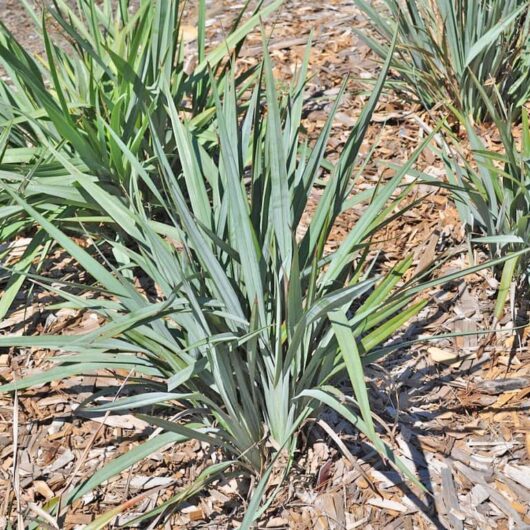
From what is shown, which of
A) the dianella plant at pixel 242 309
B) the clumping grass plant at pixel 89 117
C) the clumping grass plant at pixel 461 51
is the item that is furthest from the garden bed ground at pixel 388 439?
the clumping grass plant at pixel 461 51

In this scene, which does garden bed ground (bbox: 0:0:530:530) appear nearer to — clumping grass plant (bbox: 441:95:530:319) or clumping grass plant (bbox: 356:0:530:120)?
clumping grass plant (bbox: 441:95:530:319)

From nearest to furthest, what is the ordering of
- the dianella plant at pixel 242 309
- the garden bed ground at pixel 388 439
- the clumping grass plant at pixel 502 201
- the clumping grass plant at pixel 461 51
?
the dianella plant at pixel 242 309 < the garden bed ground at pixel 388 439 < the clumping grass plant at pixel 502 201 < the clumping grass plant at pixel 461 51

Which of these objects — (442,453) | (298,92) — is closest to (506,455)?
(442,453)

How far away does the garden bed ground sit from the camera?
1.94 metres

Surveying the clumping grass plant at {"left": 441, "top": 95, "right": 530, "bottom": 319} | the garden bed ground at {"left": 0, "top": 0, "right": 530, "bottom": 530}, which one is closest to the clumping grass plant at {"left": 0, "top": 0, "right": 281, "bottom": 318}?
the garden bed ground at {"left": 0, "top": 0, "right": 530, "bottom": 530}

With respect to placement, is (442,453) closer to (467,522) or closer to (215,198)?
(467,522)

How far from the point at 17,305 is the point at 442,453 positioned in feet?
4.85

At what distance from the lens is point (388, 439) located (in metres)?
2.10

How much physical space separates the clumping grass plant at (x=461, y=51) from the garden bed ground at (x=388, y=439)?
2.17 feet

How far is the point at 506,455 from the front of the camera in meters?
2.06

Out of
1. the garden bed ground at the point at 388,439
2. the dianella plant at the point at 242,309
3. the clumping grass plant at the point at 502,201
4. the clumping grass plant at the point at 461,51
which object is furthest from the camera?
the clumping grass plant at the point at 461,51

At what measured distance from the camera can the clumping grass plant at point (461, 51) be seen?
2.99 metres

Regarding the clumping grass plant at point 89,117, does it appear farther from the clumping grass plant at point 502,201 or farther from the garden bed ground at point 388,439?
the clumping grass plant at point 502,201

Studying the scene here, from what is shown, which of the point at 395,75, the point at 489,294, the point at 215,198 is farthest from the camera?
the point at 395,75
